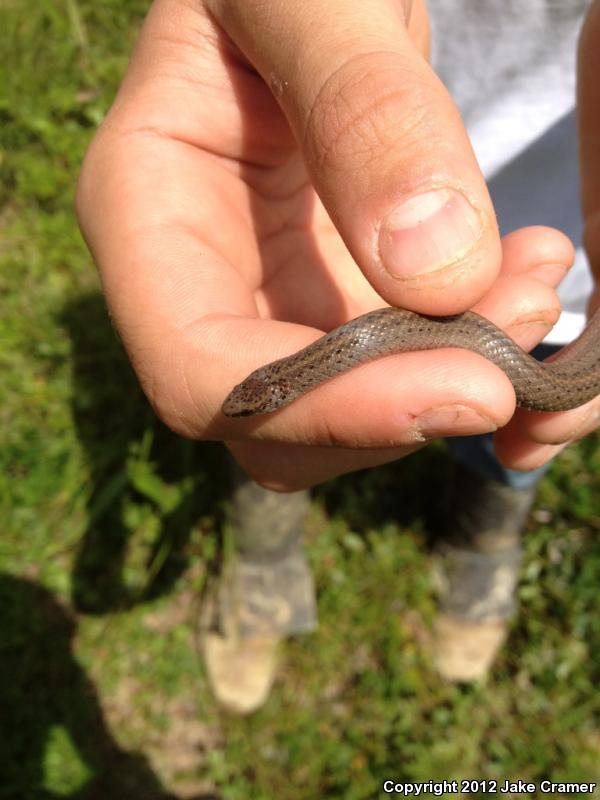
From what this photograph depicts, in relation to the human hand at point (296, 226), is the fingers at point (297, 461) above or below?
below

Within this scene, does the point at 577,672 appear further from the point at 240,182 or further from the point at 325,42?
the point at 325,42

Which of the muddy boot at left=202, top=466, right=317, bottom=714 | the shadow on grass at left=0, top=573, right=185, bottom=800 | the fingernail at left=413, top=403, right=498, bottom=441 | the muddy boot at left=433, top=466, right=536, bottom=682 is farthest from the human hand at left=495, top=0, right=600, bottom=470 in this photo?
the shadow on grass at left=0, top=573, right=185, bottom=800

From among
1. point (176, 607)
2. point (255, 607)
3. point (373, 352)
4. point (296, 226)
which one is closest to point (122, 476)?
point (176, 607)

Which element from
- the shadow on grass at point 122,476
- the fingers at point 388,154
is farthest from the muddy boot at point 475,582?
the fingers at point 388,154

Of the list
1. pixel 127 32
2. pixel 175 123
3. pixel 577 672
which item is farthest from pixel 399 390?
pixel 127 32

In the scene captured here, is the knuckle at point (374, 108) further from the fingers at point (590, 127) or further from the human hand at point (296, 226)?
the fingers at point (590, 127)

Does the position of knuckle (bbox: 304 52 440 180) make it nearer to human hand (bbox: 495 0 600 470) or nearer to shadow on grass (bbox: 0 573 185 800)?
human hand (bbox: 495 0 600 470)

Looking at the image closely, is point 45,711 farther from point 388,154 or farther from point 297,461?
point 388,154
